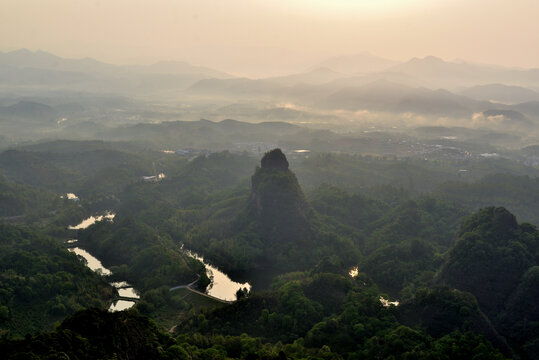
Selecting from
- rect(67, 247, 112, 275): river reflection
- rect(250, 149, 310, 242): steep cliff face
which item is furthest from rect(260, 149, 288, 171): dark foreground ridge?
rect(67, 247, 112, 275): river reflection

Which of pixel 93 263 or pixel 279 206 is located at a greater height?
pixel 279 206

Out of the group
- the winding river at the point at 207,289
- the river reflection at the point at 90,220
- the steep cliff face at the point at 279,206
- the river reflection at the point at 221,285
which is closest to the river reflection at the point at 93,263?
the winding river at the point at 207,289

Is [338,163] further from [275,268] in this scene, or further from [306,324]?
[306,324]

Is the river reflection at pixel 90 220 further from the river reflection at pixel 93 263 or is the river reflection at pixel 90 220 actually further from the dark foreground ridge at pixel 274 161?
the dark foreground ridge at pixel 274 161

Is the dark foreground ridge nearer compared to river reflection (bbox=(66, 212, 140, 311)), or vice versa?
river reflection (bbox=(66, 212, 140, 311))

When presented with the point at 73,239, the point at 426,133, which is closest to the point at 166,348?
the point at 73,239

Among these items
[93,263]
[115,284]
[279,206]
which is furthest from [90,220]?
[279,206]

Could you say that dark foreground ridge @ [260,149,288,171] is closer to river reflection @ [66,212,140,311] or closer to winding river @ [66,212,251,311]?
winding river @ [66,212,251,311]

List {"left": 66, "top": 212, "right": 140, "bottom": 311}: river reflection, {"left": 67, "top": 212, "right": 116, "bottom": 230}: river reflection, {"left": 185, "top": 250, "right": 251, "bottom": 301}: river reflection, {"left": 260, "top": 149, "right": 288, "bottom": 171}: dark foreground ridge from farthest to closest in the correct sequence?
1. {"left": 67, "top": 212, "right": 116, "bottom": 230}: river reflection
2. {"left": 260, "top": 149, "right": 288, "bottom": 171}: dark foreground ridge
3. {"left": 185, "top": 250, "right": 251, "bottom": 301}: river reflection
4. {"left": 66, "top": 212, "right": 140, "bottom": 311}: river reflection

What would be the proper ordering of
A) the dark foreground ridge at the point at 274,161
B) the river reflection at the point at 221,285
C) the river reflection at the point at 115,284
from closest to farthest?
the river reflection at the point at 115,284 → the river reflection at the point at 221,285 → the dark foreground ridge at the point at 274,161

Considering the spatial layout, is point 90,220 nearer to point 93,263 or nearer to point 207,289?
point 93,263

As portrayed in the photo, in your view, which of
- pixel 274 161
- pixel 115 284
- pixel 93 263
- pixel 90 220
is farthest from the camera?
pixel 90 220
